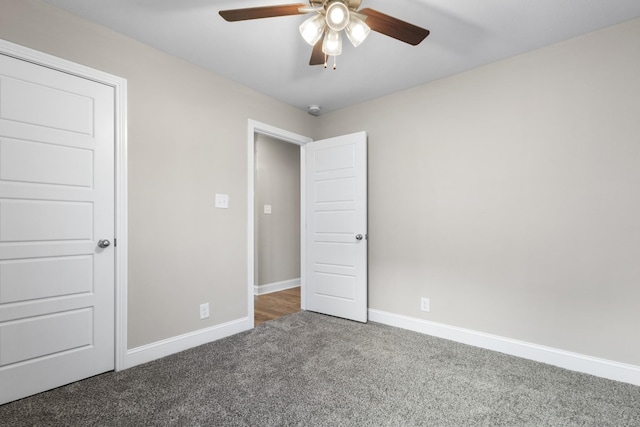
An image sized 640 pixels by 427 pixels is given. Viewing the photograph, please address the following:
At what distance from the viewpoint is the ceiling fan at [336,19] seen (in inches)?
62.9

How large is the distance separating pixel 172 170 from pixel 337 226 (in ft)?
5.84

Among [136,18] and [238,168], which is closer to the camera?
[136,18]

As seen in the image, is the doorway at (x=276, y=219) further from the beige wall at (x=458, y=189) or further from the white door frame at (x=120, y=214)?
the white door frame at (x=120, y=214)

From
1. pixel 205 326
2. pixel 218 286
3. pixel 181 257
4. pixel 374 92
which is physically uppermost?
pixel 374 92

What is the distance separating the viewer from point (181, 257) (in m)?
2.61

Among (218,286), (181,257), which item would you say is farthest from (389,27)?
(218,286)

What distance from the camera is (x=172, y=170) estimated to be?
256cm

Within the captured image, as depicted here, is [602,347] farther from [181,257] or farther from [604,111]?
[181,257]

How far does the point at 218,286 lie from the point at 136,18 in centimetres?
217

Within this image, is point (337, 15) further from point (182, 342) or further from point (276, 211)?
point (276, 211)

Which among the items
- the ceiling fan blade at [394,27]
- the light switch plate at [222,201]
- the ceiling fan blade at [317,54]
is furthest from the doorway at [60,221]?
the ceiling fan blade at [394,27]

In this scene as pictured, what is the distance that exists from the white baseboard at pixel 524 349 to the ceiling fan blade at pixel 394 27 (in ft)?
7.93

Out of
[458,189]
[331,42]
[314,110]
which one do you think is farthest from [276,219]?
[331,42]

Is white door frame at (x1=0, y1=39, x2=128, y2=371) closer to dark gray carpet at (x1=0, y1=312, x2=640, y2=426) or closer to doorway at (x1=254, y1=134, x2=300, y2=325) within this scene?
dark gray carpet at (x1=0, y1=312, x2=640, y2=426)
